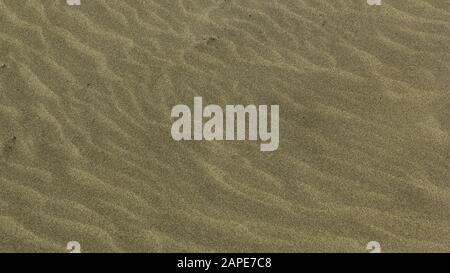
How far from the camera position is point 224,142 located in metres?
4.96

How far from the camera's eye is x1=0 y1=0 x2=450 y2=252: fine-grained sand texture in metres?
4.45

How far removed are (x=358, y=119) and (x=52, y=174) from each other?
7.00 ft

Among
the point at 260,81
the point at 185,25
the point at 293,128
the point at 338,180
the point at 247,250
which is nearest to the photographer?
the point at 247,250

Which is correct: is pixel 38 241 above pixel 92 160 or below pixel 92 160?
below

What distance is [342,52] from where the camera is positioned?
5582 mm

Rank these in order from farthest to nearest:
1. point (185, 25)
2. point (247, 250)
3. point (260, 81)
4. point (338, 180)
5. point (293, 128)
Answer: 1. point (185, 25)
2. point (260, 81)
3. point (293, 128)
4. point (338, 180)
5. point (247, 250)

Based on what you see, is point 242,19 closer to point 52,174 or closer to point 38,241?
point 52,174

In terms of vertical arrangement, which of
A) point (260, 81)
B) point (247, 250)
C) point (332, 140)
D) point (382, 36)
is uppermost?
point (382, 36)

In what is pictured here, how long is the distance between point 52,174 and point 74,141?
31 centimetres

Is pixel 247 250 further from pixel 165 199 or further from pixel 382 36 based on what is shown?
pixel 382 36

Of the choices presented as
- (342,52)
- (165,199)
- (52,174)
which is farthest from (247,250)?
(342,52)

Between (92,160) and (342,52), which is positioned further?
(342,52)

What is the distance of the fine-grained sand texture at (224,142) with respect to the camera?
4.45 m

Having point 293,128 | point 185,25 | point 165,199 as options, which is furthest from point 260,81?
point 165,199
